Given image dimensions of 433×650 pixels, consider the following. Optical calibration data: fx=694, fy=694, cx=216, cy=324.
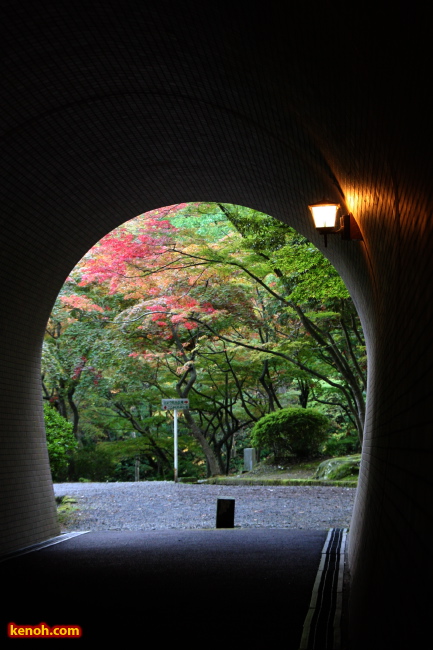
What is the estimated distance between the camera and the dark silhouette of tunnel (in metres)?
2.20

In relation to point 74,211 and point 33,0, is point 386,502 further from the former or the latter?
point 74,211

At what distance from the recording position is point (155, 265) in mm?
17562

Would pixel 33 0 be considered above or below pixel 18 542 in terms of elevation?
above

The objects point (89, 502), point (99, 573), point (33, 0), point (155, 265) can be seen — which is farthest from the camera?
point (155, 265)

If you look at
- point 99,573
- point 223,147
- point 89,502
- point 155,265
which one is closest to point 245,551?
point 99,573

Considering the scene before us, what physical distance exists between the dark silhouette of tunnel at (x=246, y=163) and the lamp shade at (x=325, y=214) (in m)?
0.12

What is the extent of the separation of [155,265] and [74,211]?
29.2ft

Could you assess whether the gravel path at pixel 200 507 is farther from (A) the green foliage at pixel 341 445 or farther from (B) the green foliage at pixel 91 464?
(B) the green foliage at pixel 91 464

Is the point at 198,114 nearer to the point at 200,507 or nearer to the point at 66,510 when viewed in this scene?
the point at 200,507
